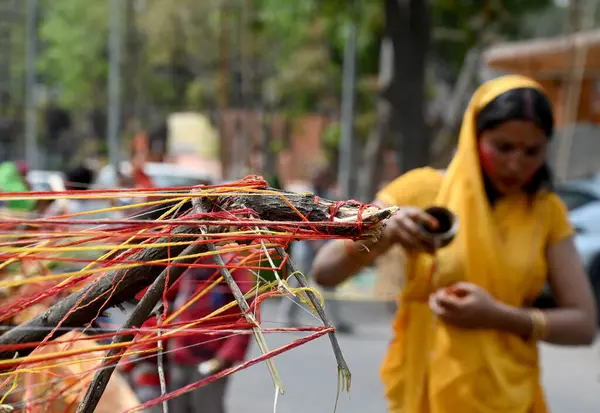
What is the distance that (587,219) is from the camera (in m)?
10.3

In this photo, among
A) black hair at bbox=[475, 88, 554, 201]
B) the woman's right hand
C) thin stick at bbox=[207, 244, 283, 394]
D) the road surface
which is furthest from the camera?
the road surface

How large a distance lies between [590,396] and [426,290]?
5231 mm

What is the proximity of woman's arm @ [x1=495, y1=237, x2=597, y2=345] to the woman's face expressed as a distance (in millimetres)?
252

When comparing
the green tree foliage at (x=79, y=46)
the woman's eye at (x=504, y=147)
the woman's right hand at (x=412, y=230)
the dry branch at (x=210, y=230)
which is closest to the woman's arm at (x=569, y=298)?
the woman's eye at (x=504, y=147)

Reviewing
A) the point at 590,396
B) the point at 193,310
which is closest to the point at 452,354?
the point at 193,310

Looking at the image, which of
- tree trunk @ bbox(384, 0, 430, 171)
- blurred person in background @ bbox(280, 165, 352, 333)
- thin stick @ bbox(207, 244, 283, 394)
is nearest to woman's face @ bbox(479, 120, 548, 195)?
thin stick @ bbox(207, 244, 283, 394)

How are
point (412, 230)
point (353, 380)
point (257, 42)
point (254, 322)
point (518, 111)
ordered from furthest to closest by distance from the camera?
point (257, 42)
point (353, 380)
point (518, 111)
point (412, 230)
point (254, 322)

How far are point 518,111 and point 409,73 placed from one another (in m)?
8.12

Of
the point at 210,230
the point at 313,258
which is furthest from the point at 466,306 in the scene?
the point at 313,258

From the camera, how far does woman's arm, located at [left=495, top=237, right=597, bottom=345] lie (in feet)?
8.29

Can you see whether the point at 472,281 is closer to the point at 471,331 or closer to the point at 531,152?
the point at 471,331

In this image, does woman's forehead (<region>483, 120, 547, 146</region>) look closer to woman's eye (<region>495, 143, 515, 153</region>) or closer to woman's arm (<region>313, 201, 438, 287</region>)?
woman's eye (<region>495, 143, 515, 153</region>)

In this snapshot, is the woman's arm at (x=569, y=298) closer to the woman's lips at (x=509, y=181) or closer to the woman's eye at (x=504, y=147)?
the woman's lips at (x=509, y=181)

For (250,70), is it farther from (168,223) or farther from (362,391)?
(168,223)
